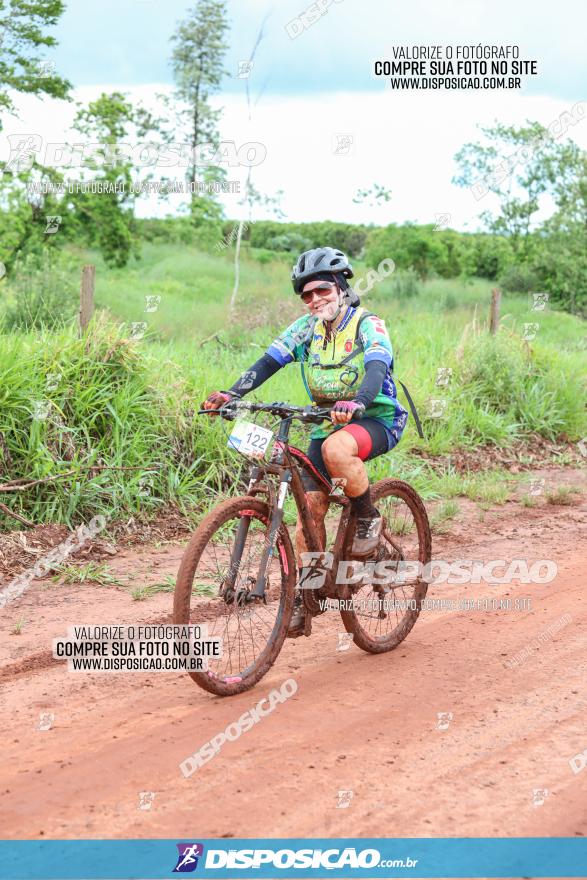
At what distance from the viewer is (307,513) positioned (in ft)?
17.6

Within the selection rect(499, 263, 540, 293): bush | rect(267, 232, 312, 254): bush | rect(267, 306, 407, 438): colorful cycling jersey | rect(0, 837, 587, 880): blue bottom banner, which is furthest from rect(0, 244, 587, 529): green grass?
rect(267, 232, 312, 254): bush

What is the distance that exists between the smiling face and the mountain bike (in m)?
0.57

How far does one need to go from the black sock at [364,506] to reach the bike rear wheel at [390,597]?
7.3 inches

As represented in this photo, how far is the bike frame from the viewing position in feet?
16.4

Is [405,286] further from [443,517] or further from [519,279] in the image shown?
[443,517]

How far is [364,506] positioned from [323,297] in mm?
1092

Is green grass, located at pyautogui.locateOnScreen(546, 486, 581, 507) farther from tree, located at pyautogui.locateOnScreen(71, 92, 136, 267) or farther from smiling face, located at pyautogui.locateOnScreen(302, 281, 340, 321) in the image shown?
tree, located at pyautogui.locateOnScreen(71, 92, 136, 267)

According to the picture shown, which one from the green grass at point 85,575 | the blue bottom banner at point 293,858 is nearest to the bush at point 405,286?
the green grass at point 85,575

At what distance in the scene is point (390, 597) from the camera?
20.2 feet

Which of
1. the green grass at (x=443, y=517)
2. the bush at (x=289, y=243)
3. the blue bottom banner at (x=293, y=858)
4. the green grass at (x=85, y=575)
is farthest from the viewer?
the bush at (x=289, y=243)

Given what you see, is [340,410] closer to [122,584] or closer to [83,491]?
[122,584]

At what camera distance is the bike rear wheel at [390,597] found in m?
5.72

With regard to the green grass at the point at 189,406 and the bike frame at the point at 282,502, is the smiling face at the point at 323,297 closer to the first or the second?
the bike frame at the point at 282,502

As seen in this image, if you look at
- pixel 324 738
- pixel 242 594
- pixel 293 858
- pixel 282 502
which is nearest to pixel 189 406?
pixel 282 502
